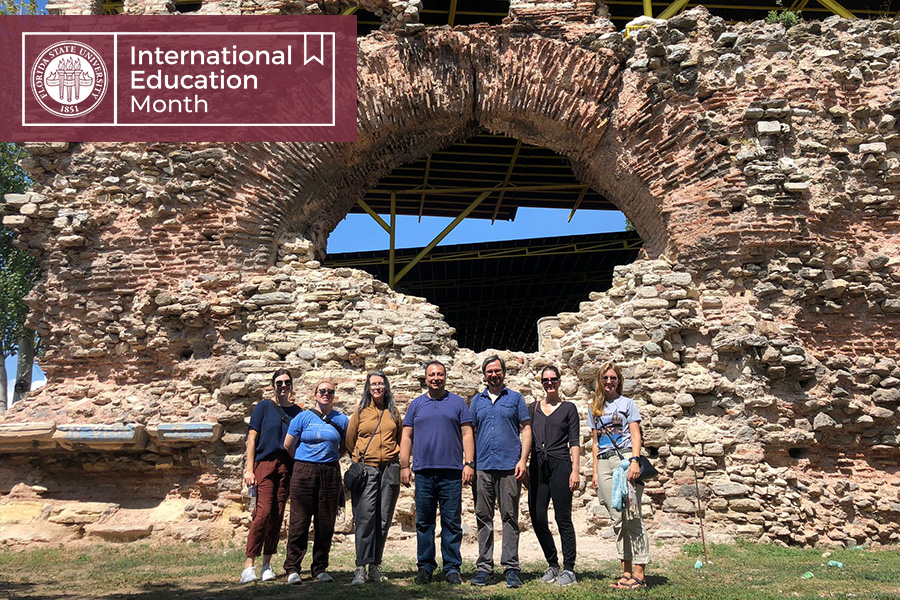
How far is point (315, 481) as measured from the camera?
6.00 meters

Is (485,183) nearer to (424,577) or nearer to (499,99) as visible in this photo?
(499,99)

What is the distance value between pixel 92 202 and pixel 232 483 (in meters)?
4.24

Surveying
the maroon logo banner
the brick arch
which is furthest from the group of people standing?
the maroon logo banner

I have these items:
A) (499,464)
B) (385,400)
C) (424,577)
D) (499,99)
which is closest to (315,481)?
(385,400)

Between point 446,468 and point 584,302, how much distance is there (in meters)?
4.29

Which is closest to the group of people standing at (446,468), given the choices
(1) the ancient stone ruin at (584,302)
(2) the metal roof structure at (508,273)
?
(1) the ancient stone ruin at (584,302)

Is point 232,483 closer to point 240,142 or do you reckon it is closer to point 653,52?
point 240,142

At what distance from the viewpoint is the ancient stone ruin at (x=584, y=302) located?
8.56m

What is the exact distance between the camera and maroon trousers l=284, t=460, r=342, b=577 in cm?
594

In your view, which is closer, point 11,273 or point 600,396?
point 600,396

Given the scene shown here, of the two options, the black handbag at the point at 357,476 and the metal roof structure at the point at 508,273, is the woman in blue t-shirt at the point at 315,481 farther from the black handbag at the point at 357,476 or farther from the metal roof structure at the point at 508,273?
the metal roof structure at the point at 508,273

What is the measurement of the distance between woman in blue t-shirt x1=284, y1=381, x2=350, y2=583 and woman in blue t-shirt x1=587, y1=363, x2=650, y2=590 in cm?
211

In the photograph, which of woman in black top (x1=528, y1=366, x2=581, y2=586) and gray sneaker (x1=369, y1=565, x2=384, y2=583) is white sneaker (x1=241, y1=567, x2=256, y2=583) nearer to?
gray sneaker (x1=369, y1=565, x2=384, y2=583)

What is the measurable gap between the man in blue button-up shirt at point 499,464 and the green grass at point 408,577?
10.8 inches
